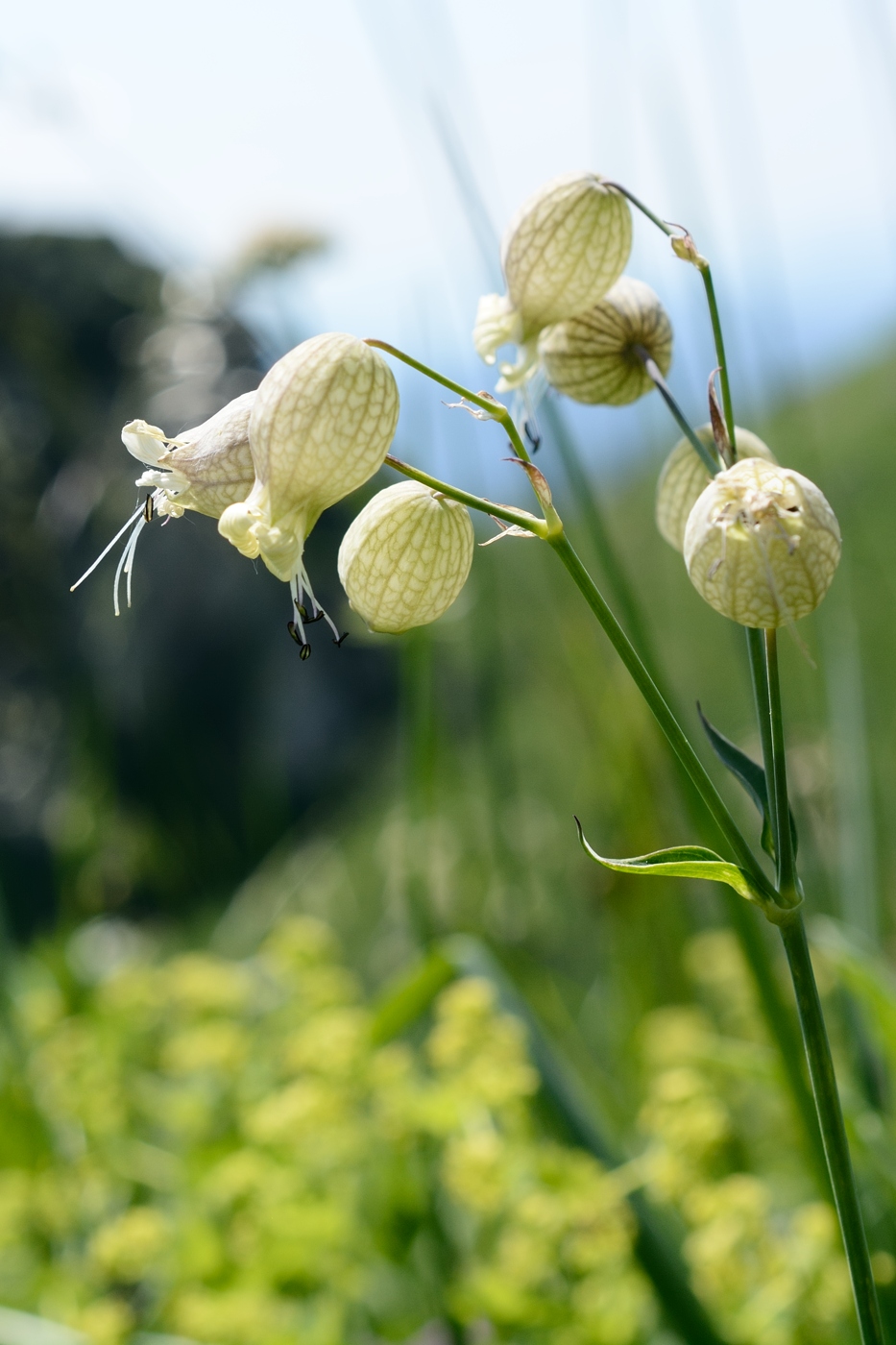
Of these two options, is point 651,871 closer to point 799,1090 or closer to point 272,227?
point 799,1090

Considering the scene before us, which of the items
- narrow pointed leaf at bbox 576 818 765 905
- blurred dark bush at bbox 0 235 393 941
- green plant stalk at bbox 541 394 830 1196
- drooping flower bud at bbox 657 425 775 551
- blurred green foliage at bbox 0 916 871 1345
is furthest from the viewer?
blurred dark bush at bbox 0 235 393 941

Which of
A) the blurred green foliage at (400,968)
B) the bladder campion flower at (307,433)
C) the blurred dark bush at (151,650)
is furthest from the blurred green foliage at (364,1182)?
the blurred dark bush at (151,650)

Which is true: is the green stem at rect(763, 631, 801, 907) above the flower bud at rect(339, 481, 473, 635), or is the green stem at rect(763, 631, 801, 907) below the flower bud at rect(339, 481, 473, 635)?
below

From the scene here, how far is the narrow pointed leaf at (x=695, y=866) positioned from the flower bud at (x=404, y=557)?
12 cm

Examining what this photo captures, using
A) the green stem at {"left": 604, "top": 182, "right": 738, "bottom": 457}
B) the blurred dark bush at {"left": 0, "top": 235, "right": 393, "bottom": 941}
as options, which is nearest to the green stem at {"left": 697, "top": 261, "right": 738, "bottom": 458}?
the green stem at {"left": 604, "top": 182, "right": 738, "bottom": 457}

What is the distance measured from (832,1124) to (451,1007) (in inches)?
24.6

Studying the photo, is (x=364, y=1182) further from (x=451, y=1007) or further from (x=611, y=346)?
(x=611, y=346)

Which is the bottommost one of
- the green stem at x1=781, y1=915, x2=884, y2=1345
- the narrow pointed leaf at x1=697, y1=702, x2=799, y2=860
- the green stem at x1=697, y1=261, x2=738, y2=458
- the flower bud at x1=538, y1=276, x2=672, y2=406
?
the green stem at x1=781, y1=915, x2=884, y2=1345

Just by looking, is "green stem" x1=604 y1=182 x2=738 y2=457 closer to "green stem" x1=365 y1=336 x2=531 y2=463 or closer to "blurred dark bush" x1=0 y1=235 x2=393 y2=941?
"green stem" x1=365 y1=336 x2=531 y2=463

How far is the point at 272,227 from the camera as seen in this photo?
167 centimetres

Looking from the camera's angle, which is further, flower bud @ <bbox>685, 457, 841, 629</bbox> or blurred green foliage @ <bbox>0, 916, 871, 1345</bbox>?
blurred green foliage @ <bbox>0, 916, 871, 1345</bbox>

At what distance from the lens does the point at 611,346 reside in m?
0.48

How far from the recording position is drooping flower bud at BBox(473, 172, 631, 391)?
17.2 inches

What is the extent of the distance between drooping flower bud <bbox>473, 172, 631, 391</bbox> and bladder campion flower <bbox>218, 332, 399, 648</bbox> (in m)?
0.09
